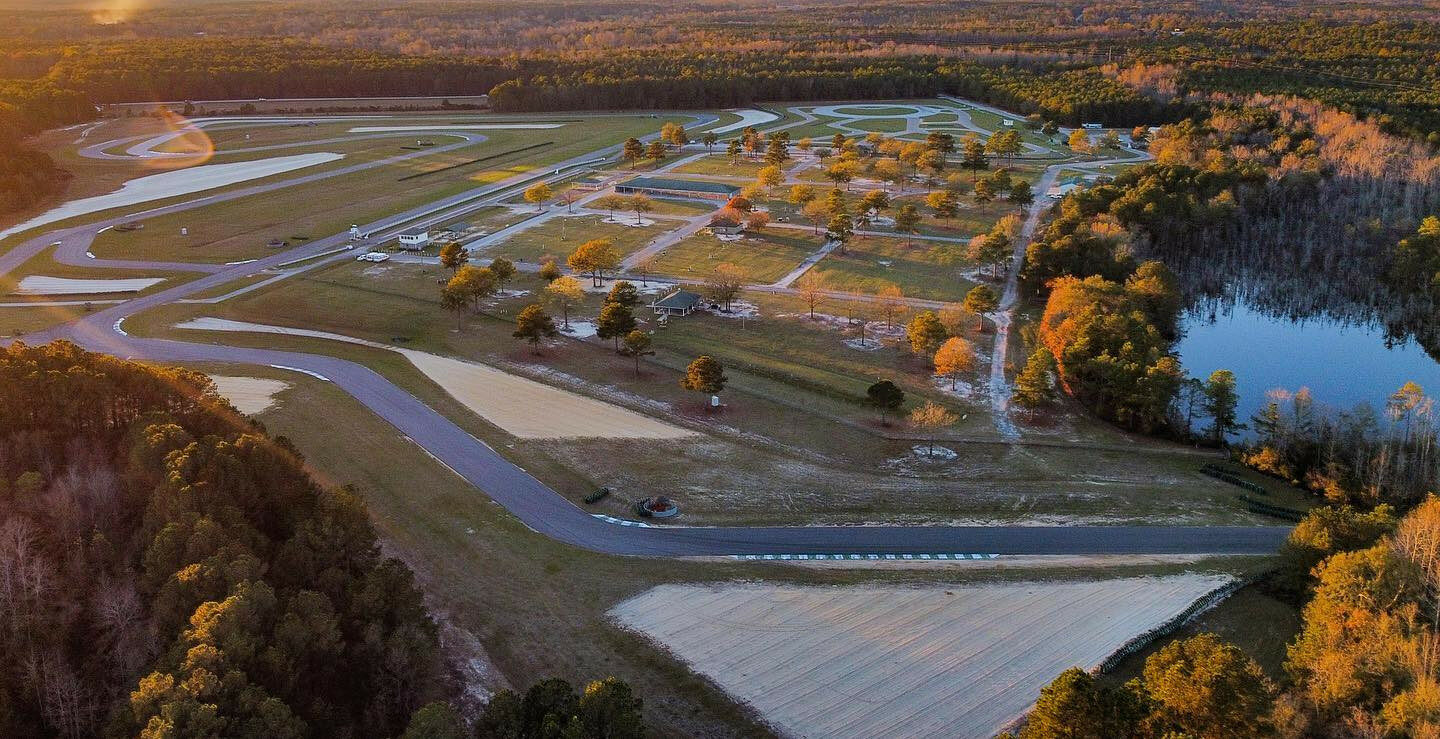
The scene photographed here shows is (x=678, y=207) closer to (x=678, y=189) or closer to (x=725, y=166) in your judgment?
(x=678, y=189)

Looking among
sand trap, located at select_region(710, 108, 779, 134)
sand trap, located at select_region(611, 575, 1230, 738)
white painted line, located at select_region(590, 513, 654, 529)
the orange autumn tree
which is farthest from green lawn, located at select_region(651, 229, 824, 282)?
sand trap, located at select_region(710, 108, 779, 134)

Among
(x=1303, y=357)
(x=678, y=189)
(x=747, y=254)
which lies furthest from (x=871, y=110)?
(x=1303, y=357)

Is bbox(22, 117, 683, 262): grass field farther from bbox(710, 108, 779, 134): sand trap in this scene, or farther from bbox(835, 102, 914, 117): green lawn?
bbox(835, 102, 914, 117): green lawn

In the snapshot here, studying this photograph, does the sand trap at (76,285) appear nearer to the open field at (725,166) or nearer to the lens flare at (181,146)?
the lens flare at (181,146)

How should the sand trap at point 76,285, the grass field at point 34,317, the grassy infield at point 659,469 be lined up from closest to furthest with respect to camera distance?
the grassy infield at point 659,469 < the grass field at point 34,317 < the sand trap at point 76,285

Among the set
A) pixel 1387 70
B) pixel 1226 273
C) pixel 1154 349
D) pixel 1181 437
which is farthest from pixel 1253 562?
pixel 1387 70

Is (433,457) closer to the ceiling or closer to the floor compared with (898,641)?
closer to the ceiling

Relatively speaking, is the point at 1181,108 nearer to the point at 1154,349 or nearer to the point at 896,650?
the point at 1154,349

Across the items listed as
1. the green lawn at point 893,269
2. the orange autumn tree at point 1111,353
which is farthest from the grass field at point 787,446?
the green lawn at point 893,269
